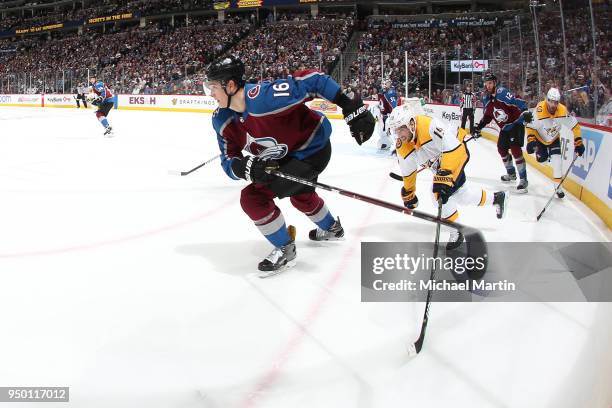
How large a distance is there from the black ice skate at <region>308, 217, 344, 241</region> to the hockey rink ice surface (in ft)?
0.23

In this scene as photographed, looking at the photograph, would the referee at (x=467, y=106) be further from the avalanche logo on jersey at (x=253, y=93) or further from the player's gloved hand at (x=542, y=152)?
the avalanche logo on jersey at (x=253, y=93)

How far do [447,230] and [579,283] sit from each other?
3.45ft

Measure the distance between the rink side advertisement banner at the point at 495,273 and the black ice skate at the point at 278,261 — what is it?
436 mm

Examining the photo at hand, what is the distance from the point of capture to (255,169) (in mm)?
2566

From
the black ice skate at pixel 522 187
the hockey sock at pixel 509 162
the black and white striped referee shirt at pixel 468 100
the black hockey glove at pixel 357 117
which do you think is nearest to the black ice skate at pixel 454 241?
the black hockey glove at pixel 357 117

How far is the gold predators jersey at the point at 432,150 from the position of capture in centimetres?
291

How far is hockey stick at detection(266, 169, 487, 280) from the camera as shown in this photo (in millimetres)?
2005

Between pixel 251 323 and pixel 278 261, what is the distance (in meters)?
0.65

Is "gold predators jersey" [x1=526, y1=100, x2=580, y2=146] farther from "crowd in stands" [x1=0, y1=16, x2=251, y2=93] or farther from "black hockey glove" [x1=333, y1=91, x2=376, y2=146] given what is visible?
"crowd in stands" [x1=0, y1=16, x2=251, y2=93]

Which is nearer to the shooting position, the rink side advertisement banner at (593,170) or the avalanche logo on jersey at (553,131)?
the rink side advertisement banner at (593,170)

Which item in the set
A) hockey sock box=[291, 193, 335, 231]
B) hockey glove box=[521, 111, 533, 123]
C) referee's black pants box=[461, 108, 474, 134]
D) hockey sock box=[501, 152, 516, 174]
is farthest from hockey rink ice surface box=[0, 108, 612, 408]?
referee's black pants box=[461, 108, 474, 134]

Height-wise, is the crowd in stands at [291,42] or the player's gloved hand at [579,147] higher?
the crowd in stands at [291,42]

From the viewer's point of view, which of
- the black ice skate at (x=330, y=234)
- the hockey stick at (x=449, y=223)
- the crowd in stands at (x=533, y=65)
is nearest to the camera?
the hockey stick at (x=449, y=223)

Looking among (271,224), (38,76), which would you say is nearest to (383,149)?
(271,224)
